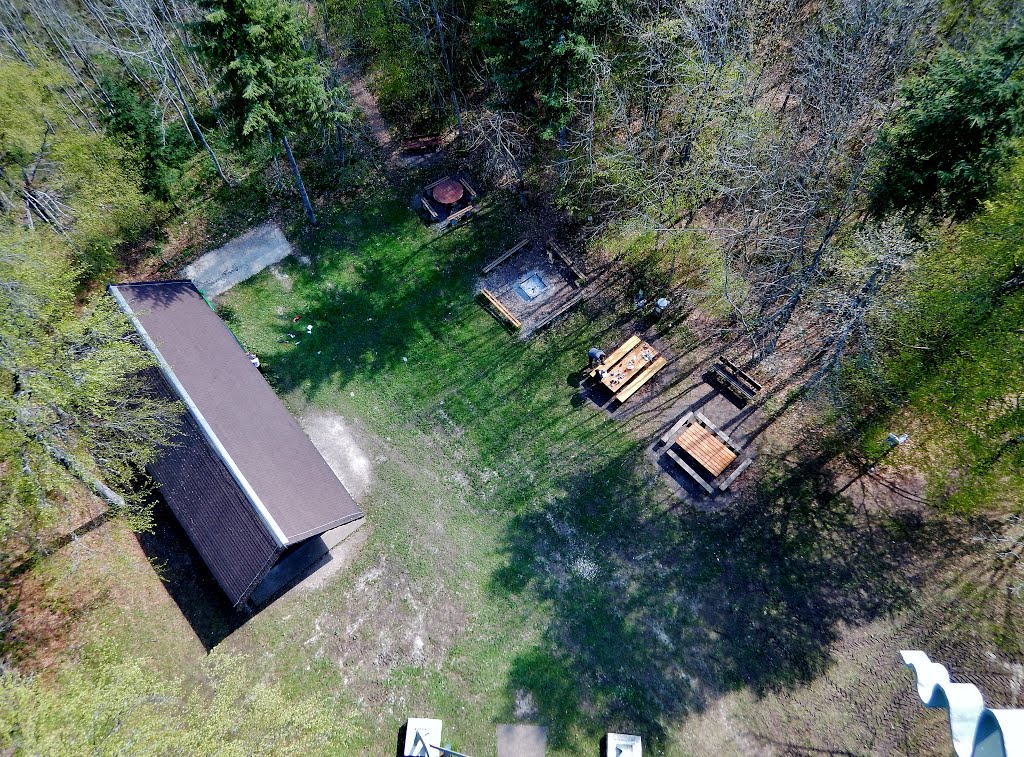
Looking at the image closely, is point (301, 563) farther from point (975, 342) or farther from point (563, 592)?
point (975, 342)

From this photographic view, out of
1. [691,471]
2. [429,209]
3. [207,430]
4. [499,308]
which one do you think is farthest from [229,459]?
[691,471]

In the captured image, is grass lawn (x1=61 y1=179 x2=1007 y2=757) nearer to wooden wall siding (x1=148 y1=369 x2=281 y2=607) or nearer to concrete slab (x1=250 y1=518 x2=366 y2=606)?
concrete slab (x1=250 y1=518 x2=366 y2=606)

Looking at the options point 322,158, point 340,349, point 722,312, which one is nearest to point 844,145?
point 722,312

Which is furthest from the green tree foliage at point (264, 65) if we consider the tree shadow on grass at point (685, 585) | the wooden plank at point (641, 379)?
the tree shadow on grass at point (685, 585)

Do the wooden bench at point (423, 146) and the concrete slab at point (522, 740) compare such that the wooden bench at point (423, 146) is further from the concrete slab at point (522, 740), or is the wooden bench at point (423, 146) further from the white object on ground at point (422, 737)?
the concrete slab at point (522, 740)

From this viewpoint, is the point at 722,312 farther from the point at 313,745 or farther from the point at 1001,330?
the point at 313,745

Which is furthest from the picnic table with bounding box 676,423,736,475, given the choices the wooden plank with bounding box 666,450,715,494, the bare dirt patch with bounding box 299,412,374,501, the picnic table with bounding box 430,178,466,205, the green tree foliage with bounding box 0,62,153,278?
the green tree foliage with bounding box 0,62,153,278
